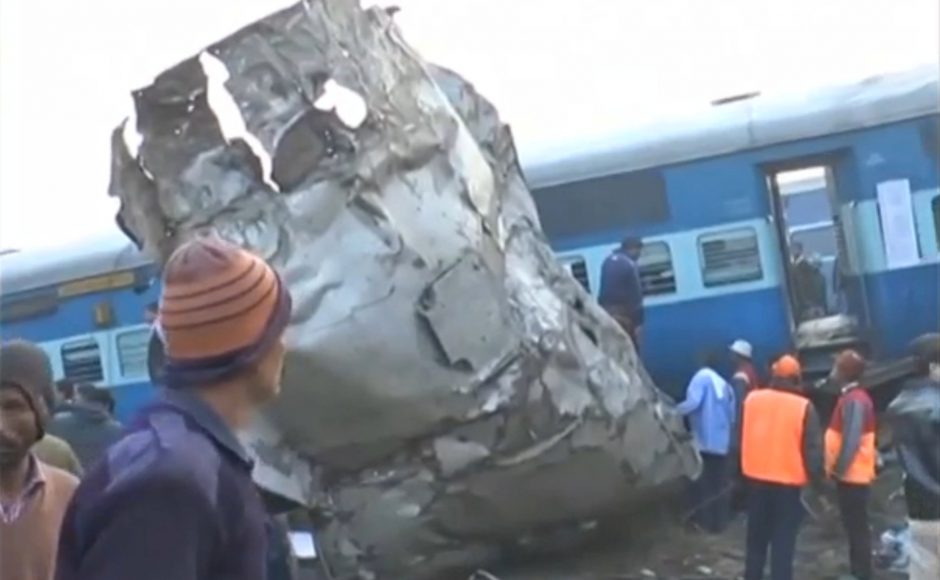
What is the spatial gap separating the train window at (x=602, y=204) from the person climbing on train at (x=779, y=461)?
4.57 m

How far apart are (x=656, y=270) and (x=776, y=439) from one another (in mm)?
4764

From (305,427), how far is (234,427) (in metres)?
7.33

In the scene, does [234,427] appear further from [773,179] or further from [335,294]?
[773,179]

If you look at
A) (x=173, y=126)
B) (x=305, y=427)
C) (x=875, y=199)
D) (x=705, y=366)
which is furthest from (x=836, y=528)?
(x=173, y=126)

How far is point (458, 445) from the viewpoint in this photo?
32.4 ft

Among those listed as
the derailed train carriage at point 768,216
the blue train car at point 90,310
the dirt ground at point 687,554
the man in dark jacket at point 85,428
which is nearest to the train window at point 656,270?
the derailed train carriage at point 768,216

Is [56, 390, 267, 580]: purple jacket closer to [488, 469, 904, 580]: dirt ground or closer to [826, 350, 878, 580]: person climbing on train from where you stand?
[826, 350, 878, 580]: person climbing on train

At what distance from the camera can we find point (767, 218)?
13.6 m

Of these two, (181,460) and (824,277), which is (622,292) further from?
(181,460)

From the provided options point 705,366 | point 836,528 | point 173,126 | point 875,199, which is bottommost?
point 836,528

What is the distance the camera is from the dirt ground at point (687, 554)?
1066cm

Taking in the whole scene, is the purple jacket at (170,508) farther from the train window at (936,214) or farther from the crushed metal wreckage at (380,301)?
the train window at (936,214)

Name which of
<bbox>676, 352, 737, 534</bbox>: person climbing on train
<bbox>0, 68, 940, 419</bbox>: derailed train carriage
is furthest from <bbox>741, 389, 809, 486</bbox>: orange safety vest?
<bbox>0, 68, 940, 419</bbox>: derailed train carriage

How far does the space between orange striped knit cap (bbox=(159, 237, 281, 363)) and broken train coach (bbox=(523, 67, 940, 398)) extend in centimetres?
1113
